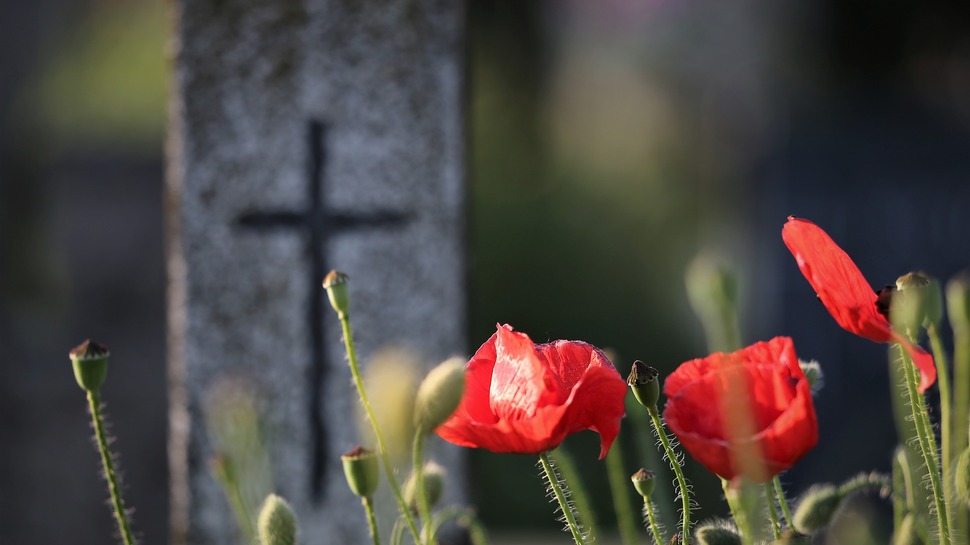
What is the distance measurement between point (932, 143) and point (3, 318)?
3657 mm

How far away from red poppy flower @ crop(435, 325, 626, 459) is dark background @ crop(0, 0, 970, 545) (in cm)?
110

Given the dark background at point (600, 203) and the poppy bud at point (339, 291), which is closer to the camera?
the poppy bud at point (339, 291)

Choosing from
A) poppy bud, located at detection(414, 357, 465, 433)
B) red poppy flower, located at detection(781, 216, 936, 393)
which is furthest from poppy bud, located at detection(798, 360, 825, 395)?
poppy bud, located at detection(414, 357, 465, 433)

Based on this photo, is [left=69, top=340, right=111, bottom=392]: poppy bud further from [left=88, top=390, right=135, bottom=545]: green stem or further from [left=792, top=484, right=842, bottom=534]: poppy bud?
[left=792, top=484, right=842, bottom=534]: poppy bud

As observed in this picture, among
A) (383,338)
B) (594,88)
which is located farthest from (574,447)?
Answer: (594,88)

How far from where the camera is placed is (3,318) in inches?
144

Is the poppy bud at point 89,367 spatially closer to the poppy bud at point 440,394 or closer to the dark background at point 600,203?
the poppy bud at point 440,394

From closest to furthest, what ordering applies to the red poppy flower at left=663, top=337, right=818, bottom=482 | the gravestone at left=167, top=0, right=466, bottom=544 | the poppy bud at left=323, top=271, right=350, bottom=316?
1. the red poppy flower at left=663, top=337, right=818, bottom=482
2. the poppy bud at left=323, top=271, right=350, bottom=316
3. the gravestone at left=167, top=0, right=466, bottom=544

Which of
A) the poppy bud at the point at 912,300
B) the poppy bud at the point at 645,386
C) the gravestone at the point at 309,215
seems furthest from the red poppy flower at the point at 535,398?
the gravestone at the point at 309,215

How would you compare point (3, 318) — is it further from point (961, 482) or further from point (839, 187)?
point (961, 482)

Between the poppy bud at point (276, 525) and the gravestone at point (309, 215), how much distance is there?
111cm

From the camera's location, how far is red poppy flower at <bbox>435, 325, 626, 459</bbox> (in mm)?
505

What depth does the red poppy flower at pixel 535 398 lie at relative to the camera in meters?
0.51

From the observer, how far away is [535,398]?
1.68ft
